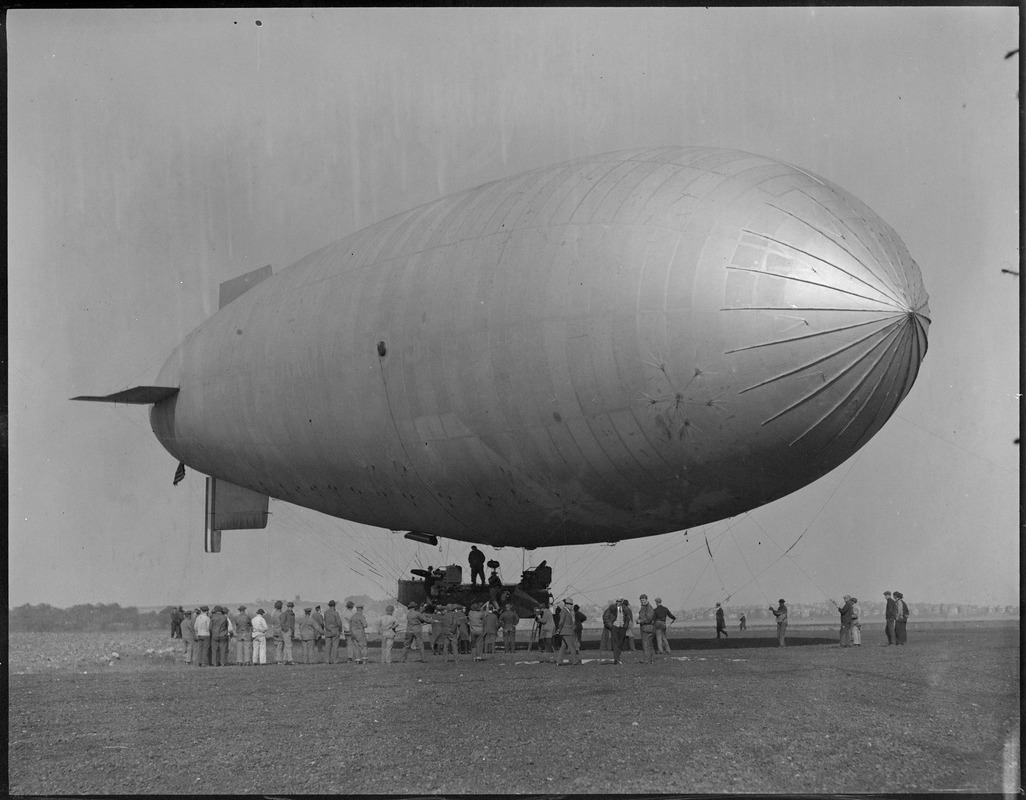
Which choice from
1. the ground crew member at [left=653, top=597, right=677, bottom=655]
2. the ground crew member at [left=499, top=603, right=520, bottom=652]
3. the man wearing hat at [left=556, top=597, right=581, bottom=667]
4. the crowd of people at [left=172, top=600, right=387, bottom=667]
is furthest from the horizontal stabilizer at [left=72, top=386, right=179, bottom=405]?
the ground crew member at [left=653, top=597, right=677, bottom=655]

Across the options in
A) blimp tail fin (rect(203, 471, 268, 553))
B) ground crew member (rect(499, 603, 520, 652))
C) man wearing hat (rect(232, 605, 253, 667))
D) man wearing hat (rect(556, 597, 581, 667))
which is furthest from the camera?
blimp tail fin (rect(203, 471, 268, 553))

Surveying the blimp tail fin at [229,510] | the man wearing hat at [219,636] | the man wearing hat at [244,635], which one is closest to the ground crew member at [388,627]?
the man wearing hat at [244,635]

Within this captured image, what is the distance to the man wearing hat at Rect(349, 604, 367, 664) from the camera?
21.3 meters

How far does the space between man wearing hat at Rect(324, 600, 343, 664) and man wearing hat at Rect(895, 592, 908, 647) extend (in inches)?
453

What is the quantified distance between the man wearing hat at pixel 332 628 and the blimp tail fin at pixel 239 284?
7144 mm

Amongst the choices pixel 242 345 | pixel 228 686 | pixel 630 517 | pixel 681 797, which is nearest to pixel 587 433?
pixel 630 517

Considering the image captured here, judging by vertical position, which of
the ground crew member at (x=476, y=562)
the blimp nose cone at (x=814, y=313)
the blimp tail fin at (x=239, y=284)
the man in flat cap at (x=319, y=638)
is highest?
the blimp tail fin at (x=239, y=284)

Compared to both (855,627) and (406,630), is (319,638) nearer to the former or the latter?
(406,630)

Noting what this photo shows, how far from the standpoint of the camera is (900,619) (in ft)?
71.0

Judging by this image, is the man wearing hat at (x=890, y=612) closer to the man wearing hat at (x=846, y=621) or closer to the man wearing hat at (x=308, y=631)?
the man wearing hat at (x=846, y=621)

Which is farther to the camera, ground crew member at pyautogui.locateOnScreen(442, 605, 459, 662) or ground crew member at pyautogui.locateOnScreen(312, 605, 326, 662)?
ground crew member at pyautogui.locateOnScreen(312, 605, 326, 662)

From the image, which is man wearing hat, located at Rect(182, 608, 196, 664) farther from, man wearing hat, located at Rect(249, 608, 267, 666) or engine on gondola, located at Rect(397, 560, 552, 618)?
engine on gondola, located at Rect(397, 560, 552, 618)

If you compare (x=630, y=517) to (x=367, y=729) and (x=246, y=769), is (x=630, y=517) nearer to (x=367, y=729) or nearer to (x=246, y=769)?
(x=367, y=729)

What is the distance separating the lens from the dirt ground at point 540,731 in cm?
916
